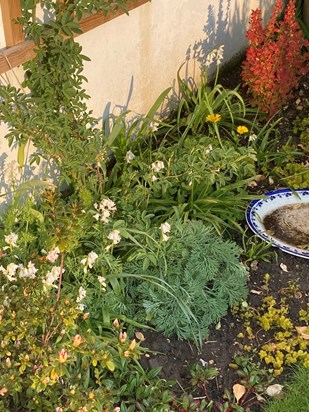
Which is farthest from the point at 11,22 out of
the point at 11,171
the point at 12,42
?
the point at 11,171

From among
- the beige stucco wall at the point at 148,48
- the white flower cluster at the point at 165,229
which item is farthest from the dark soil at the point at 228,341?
the beige stucco wall at the point at 148,48

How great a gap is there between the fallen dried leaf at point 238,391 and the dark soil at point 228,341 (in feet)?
0.10

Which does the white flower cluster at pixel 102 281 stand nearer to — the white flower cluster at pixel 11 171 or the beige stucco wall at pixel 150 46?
the white flower cluster at pixel 11 171

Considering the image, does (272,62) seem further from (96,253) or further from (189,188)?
(96,253)

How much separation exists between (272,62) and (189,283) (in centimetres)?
220

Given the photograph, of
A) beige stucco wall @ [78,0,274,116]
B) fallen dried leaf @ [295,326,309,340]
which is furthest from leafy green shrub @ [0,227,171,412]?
beige stucco wall @ [78,0,274,116]

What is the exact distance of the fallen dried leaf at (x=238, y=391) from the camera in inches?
122

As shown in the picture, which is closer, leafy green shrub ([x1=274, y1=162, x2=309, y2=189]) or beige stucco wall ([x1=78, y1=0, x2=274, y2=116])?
beige stucco wall ([x1=78, y1=0, x2=274, y2=116])

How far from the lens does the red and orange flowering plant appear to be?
15.7ft

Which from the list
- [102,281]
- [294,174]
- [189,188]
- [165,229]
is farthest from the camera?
[294,174]

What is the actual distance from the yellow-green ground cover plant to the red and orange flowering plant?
78 centimetres

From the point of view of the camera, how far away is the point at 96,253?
11.2 ft

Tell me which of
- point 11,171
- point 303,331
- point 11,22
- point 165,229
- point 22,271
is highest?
point 11,22

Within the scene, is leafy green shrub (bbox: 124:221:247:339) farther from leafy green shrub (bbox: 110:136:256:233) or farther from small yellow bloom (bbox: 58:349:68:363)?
small yellow bloom (bbox: 58:349:68:363)
